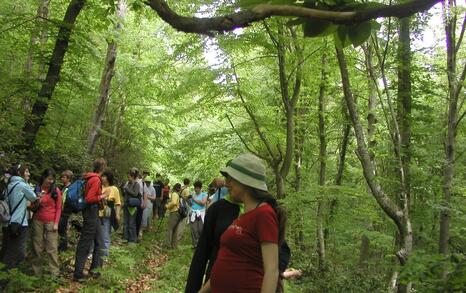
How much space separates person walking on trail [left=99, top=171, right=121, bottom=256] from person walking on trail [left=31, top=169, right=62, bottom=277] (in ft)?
3.00

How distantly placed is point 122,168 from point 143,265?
1111 centimetres

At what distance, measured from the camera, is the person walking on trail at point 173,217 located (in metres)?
12.0

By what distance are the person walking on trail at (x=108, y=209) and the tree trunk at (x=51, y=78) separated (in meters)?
2.21

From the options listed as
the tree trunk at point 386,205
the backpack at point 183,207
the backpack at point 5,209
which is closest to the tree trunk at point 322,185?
the tree trunk at point 386,205

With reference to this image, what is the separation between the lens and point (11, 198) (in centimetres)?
630

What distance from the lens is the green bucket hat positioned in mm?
2660

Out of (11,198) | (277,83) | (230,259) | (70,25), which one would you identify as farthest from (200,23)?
(277,83)

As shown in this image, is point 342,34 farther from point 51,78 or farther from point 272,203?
point 51,78

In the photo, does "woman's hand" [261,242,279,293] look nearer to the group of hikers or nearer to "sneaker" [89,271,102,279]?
the group of hikers

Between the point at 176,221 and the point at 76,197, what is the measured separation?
4.95 metres

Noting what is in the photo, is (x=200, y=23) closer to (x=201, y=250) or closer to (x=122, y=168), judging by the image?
(x=201, y=250)

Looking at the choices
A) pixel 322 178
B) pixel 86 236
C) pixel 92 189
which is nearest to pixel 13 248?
pixel 86 236

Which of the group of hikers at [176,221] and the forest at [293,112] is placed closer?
the group of hikers at [176,221]

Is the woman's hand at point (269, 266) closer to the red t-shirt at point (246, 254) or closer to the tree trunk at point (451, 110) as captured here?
the red t-shirt at point (246, 254)
